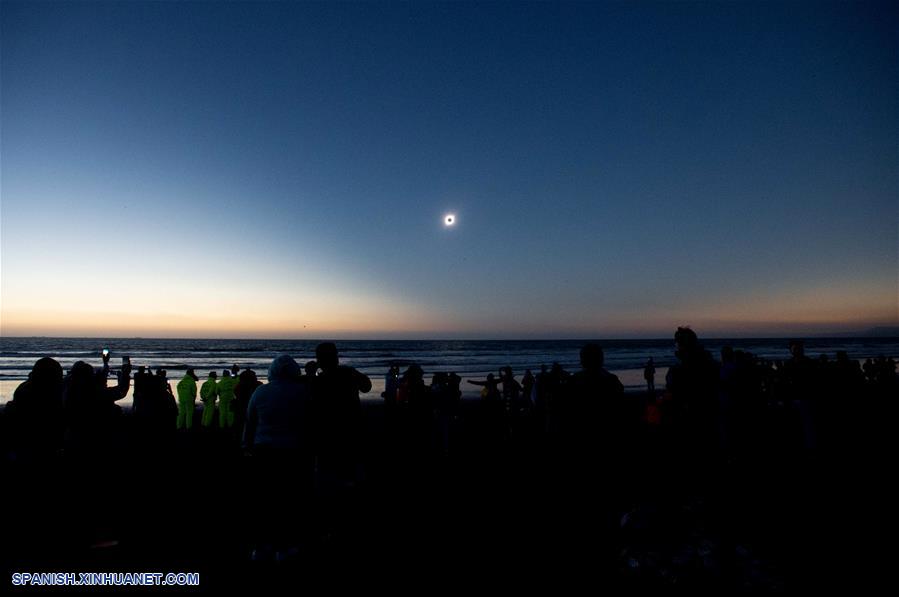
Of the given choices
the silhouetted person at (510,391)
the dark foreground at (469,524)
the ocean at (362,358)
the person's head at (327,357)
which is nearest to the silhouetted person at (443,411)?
the dark foreground at (469,524)

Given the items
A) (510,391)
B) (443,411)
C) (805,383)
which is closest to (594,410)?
(443,411)

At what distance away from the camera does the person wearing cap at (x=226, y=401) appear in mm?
12062

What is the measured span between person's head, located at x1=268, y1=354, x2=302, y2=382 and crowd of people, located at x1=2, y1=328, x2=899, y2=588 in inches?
0.6

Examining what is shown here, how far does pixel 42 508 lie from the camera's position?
4895 millimetres

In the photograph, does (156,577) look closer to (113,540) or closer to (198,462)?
(113,540)

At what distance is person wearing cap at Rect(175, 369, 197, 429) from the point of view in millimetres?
11961

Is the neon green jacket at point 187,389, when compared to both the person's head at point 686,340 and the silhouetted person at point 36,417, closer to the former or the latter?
the silhouetted person at point 36,417

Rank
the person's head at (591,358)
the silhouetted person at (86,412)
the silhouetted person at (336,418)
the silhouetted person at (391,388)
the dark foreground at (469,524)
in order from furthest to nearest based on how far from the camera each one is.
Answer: the silhouetted person at (391,388) < the silhouetted person at (86,412) < the person's head at (591,358) < the silhouetted person at (336,418) < the dark foreground at (469,524)

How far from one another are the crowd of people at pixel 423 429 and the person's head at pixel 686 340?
0.06 feet

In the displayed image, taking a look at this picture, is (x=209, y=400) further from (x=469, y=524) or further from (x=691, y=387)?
(x=691, y=387)

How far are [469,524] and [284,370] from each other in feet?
10.1

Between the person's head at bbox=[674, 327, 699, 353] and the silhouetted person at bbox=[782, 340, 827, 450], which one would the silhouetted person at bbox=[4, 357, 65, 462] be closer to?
the person's head at bbox=[674, 327, 699, 353]

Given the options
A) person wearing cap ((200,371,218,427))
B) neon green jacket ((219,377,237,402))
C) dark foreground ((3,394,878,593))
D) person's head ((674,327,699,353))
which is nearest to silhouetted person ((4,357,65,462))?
dark foreground ((3,394,878,593))

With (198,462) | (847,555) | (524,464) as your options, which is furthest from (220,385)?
(847,555)
